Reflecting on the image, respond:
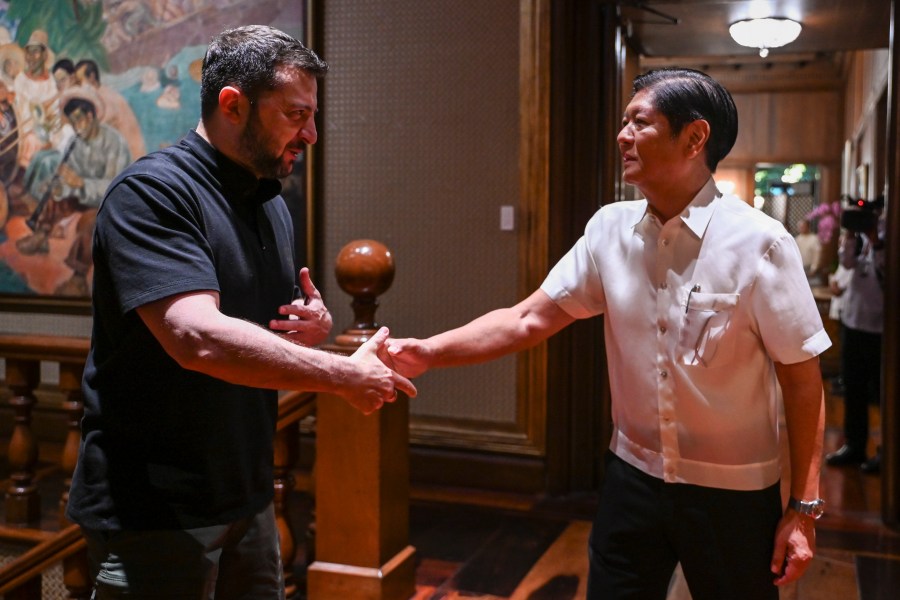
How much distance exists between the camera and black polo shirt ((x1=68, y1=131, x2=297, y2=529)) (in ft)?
4.90

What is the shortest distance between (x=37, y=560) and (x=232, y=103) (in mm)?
1694

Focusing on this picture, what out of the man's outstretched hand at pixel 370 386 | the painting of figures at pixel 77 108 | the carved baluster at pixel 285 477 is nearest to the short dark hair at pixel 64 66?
the painting of figures at pixel 77 108

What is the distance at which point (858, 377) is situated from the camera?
5.40 meters

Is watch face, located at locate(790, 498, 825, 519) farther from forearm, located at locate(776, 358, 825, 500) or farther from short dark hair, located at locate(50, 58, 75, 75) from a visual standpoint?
short dark hair, located at locate(50, 58, 75, 75)

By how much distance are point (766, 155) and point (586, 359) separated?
927 cm

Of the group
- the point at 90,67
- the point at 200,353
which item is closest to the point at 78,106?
the point at 90,67

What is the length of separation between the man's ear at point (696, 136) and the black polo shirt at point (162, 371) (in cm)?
84

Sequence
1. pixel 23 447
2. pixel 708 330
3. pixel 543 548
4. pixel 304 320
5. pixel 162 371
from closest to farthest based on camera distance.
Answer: pixel 162 371 → pixel 708 330 → pixel 304 320 → pixel 23 447 → pixel 543 548

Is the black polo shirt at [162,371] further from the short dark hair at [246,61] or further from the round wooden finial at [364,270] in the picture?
the round wooden finial at [364,270]

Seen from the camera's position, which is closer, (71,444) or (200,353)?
(200,353)

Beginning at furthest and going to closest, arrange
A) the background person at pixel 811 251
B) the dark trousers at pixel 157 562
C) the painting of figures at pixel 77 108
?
the background person at pixel 811 251, the painting of figures at pixel 77 108, the dark trousers at pixel 157 562

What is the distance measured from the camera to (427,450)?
4770 mm

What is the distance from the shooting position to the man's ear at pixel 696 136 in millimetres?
1728

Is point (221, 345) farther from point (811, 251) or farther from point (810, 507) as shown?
point (811, 251)
